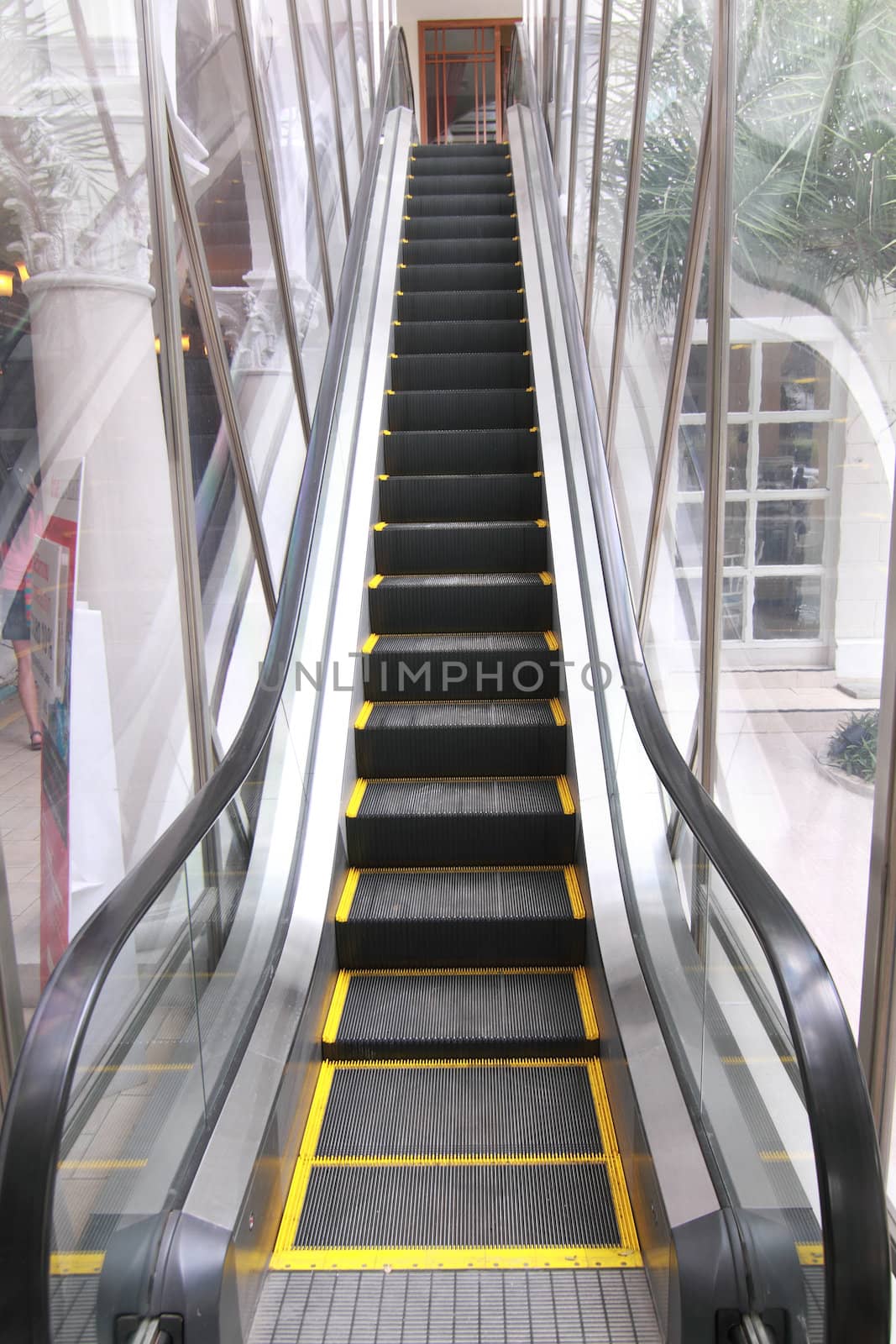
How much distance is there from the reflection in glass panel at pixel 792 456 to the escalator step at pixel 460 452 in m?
2.41

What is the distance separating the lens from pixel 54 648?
86.2 inches

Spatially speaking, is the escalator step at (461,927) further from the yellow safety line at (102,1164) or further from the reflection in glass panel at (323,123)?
the reflection in glass panel at (323,123)

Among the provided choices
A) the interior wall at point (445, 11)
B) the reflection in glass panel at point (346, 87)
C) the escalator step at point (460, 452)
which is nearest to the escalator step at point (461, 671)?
the escalator step at point (460, 452)

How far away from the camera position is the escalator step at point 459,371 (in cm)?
525

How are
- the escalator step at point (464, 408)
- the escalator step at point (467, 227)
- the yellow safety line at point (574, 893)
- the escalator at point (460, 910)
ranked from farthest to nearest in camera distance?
the escalator step at point (467, 227) → the escalator step at point (464, 408) → the yellow safety line at point (574, 893) → the escalator at point (460, 910)

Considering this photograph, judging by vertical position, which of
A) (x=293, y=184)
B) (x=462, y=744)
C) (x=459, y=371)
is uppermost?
(x=293, y=184)

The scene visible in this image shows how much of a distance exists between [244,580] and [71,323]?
1.47 metres

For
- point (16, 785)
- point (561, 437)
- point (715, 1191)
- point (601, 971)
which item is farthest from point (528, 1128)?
point (561, 437)

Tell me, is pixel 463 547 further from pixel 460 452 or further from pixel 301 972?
pixel 301 972

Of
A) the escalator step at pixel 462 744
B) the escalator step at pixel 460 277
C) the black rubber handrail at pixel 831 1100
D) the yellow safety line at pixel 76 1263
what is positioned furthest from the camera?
the escalator step at pixel 460 277

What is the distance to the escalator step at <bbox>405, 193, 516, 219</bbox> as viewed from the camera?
23.3ft

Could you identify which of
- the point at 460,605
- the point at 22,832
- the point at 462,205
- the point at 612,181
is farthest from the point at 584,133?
the point at 22,832

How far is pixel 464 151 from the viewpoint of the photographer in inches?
325

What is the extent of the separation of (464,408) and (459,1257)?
3.89m
